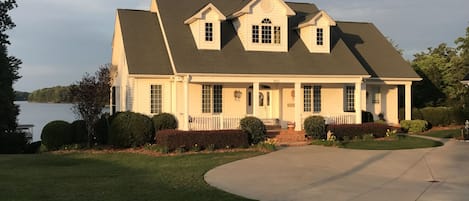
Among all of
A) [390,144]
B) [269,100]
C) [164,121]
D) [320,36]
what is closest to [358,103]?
[390,144]

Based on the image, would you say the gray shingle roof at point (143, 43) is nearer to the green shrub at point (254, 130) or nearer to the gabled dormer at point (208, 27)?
the gabled dormer at point (208, 27)

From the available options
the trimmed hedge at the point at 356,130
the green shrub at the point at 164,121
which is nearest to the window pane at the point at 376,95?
the trimmed hedge at the point at 356,130

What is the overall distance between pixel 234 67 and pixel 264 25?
3683 mm

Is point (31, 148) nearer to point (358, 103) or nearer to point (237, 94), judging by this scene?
point (237, 94)

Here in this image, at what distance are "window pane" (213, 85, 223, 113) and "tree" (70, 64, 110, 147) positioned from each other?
18.9 feet

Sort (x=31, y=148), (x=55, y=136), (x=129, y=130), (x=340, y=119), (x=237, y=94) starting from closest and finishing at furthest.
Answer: (x=129, y=130) < (x=55, y=136) < (x=31, y=148) < (x=340, y=119) < (x=237, y=94)

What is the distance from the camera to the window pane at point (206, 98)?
87.8ft

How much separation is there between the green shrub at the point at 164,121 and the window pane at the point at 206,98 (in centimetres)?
241

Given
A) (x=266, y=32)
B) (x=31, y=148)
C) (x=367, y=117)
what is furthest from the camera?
(x=367, y=117)

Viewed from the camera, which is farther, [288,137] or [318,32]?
[318,32]

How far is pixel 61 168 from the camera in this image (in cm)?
1658

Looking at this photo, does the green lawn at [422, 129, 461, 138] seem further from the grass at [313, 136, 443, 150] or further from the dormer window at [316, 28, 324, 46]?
the dormer window at [316, 28, 324, 46]

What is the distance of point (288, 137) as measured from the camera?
81.4 feet

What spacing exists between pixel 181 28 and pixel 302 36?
22.7ft
